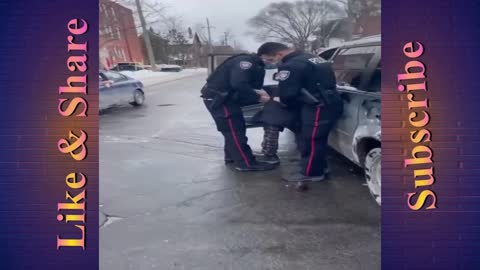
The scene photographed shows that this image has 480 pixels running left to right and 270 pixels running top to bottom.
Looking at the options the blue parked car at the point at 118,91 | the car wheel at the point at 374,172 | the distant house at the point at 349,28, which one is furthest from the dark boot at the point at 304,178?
the blue parked car at the point at 118,91

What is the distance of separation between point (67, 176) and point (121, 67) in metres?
14.8

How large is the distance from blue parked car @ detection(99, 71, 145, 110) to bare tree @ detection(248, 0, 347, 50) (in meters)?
7.04

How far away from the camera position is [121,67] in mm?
16453

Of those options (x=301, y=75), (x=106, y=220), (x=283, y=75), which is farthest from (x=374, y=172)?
(x=106, y=220)

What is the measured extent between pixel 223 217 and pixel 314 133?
1.38 meters

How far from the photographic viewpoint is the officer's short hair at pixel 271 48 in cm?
474

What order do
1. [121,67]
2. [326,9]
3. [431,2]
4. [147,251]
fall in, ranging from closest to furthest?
[431,2], [147,251], [326,9], [121,67]

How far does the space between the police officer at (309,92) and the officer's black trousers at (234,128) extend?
2.84 ft

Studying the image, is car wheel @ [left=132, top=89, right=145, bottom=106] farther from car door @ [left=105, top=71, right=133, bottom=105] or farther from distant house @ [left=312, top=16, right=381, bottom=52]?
distant house @ [left=312, top=16, right=381, bottom=52]

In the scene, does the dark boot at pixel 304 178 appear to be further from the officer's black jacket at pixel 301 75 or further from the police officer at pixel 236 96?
the officer's black jacket at pixel 301 75

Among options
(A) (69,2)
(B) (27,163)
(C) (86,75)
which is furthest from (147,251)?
(A) (69,2)

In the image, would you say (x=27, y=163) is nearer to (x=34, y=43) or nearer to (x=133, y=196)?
(x=34, y=43)

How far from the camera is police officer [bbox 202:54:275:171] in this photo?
508cm

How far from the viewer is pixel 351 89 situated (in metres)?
4.65
